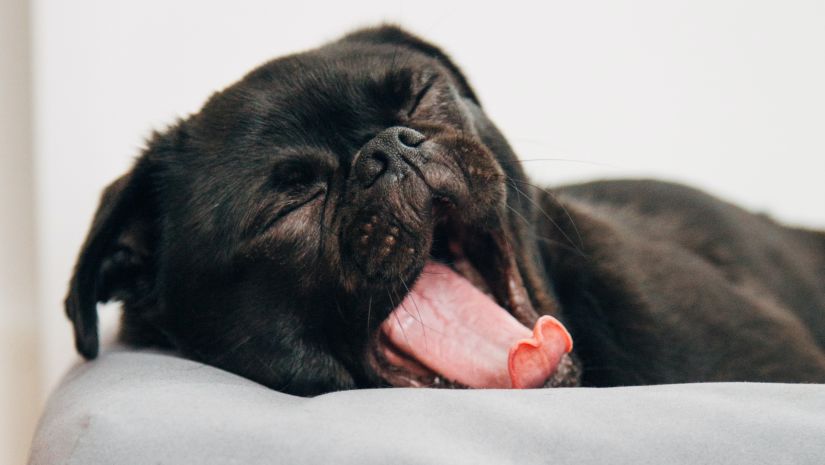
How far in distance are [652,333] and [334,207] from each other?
847 millimetres

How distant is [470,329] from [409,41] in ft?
2.81

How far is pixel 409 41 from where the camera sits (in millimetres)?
2094

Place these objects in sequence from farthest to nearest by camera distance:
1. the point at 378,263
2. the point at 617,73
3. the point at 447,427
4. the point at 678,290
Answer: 1. the point at 617,73
2. the point at 678,290
3. the point at 378,263
4. the point at 447,427

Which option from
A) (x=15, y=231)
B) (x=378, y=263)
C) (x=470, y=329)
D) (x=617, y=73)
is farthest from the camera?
(x=617, y=73)

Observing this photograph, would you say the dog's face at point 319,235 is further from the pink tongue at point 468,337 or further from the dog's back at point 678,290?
the dog's back at point 678,290

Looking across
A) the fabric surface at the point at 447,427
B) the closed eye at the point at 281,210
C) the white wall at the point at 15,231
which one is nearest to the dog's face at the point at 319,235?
the closed eye at the point at 281,210

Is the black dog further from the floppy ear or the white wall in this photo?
the white wall

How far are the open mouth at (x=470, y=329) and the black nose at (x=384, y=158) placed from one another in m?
0.25

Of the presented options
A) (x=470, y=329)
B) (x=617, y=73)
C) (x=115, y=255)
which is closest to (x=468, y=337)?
(x=470, y=329)

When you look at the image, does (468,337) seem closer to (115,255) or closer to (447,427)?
(447,427)

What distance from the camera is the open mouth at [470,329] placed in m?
1.53

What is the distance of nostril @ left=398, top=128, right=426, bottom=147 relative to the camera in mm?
1561

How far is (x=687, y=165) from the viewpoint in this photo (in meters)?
3.49

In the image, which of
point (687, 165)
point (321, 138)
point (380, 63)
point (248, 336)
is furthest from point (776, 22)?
point (248, 336)
